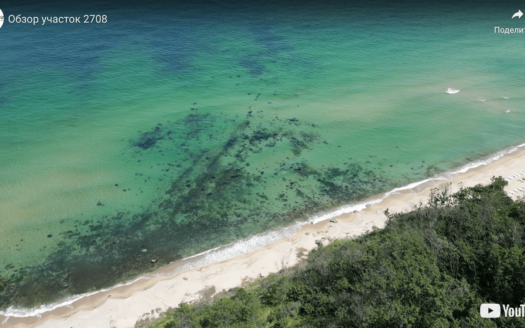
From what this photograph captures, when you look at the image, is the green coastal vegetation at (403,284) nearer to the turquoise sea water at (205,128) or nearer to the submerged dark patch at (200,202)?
the submerged dark patch at (200,202)

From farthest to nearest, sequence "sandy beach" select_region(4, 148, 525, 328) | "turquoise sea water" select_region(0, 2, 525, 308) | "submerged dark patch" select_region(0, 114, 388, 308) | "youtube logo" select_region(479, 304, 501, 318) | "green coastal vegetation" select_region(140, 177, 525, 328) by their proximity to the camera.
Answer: "turquoise sea water" select_region(0, 2, 525, 308) → "submerged dark patch" select_region(0, 114, 388, 308) → "sandy beach" select_region(4, 148, 525, 328) → "green coastal vegetation" select_region(140, 177, 525, 328) → "youtube logo" select_region(479, 304, 501, 318)

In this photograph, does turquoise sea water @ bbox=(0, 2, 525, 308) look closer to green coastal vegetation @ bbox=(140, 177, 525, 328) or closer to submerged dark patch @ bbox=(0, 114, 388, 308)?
submerged dark patch @ bbox=(0, 114, 388, 308)

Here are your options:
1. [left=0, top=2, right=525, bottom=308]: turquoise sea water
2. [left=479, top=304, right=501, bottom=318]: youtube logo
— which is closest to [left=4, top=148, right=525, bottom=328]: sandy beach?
[left=0, top=2, right=525, bottom=308]: turquoise sea water

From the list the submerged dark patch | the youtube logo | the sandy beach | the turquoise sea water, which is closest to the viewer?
the youtube logo

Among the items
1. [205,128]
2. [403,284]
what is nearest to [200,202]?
[205,128]

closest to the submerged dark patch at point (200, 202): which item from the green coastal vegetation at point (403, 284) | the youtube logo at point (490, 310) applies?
the green coastal vegetation at point (403, 284)
